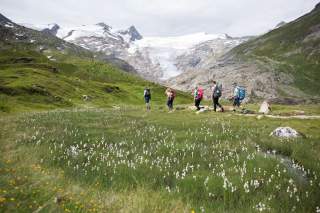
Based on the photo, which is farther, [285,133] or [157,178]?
[285,133]

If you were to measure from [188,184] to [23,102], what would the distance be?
71.0m

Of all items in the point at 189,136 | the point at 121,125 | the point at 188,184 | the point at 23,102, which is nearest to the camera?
the point at 188,184

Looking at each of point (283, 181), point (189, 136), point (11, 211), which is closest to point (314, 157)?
point (283, 181)

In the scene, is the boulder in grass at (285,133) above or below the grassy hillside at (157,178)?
above

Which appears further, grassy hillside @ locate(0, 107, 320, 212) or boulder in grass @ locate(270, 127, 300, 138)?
boulder in grass @ locate(270, 127, 300, 138)

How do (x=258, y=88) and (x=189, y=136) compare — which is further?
(x=258, y=88)

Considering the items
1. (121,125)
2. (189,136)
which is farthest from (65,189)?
(121,125)

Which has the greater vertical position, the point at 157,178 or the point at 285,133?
the point at 285,133

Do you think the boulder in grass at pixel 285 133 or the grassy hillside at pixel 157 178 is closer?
the grassy hillside at pixel 157 178

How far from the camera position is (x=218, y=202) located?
33.7 feet

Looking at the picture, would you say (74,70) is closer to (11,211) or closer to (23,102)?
(23,102)

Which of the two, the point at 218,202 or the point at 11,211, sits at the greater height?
the point at 11,211

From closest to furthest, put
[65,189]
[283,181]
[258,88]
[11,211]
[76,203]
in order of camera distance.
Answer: [11,211], [76,203], [65,189], [283,181], [258,88]

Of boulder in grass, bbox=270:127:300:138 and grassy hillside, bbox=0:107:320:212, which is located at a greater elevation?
boulder in grass, bbox=270:127:300:138
